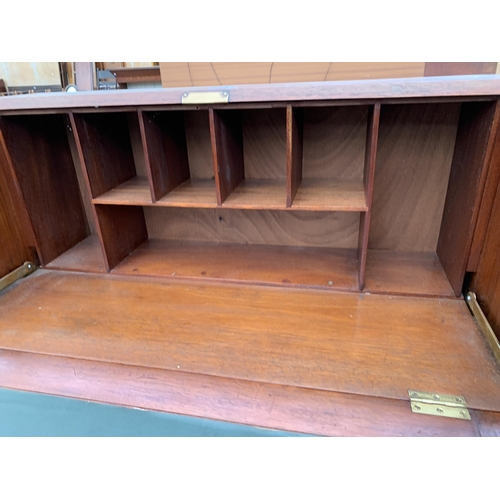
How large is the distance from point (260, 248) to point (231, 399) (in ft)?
2.11

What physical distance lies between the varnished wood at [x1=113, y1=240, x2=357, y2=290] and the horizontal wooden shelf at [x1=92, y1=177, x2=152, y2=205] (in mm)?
219

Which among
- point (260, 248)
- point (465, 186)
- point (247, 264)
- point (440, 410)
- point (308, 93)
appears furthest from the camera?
point (260, 248)

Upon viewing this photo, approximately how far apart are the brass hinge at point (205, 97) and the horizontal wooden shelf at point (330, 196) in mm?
294

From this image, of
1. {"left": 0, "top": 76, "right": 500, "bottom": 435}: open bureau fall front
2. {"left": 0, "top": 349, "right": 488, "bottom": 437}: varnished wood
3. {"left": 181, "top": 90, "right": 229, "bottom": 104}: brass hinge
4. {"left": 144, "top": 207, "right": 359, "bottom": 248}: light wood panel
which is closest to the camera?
{"left": 0, "top": 349, "right": 488, "bottom": 437}: varnished wood

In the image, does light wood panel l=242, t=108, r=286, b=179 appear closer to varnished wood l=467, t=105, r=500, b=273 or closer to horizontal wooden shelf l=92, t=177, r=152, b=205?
horizontal wooden shelf l=92, t=177, r=152, b=205

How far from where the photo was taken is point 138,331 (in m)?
0.85

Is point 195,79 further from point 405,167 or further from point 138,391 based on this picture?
point 138,391

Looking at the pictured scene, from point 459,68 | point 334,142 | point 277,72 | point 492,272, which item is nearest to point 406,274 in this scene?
point 492,272

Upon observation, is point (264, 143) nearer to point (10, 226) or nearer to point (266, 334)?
point (266, 334)

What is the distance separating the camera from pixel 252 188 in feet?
3.51

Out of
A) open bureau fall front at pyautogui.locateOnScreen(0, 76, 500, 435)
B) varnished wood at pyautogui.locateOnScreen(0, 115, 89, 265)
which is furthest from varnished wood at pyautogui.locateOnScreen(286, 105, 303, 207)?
varnished wood at pyautogui.locateOnScreen(0, 115, 89, 265)

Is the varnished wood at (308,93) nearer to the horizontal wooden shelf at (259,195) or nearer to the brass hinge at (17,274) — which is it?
the horizontal wooden shelf at (259,195)

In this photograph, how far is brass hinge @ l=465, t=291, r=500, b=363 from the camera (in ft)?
2.40
